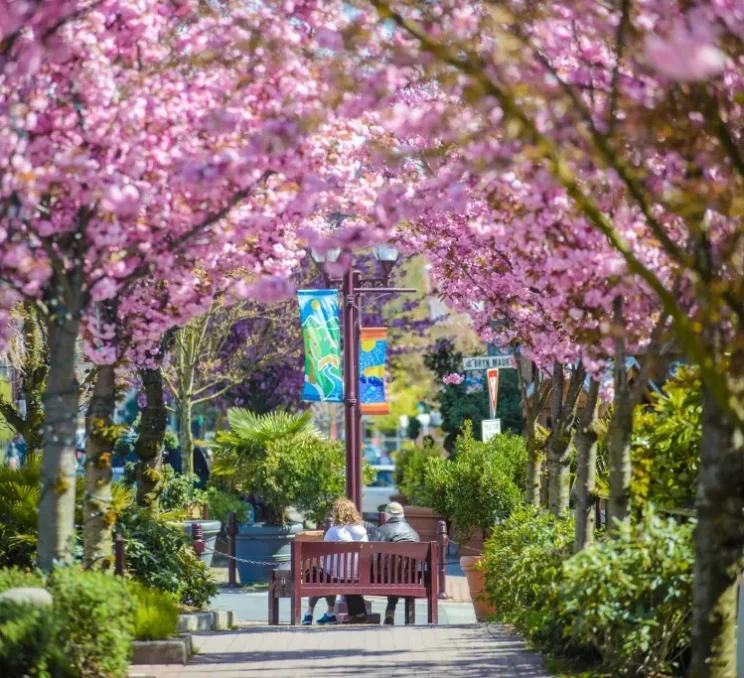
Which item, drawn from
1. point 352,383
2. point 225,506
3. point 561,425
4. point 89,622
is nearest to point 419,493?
point 225,506

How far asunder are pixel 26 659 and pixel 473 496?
722 inches

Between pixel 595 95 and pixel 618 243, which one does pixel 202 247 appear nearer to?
pixel 595 95

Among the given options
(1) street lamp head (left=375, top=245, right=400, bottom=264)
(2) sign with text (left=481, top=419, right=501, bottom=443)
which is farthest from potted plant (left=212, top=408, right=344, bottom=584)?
(1) street lamp head (left=375, top=245, right=400, bottom=264)

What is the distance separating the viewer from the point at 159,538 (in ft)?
49.5

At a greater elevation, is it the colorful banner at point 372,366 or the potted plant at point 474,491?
the colorful banner at point 372,366

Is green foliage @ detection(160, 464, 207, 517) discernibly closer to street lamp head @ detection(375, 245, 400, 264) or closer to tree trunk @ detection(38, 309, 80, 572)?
street lamp head @ detection(375, 245, 400, 264)

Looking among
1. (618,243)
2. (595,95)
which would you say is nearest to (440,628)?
(595,95)

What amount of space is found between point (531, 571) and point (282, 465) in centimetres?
1226

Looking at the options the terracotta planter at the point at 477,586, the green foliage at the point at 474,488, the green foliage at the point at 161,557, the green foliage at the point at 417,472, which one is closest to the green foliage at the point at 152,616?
the green foliage at the point at 161,557

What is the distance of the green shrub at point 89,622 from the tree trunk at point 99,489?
2.20 meters

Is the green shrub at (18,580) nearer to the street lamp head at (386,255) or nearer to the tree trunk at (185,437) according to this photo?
the street lamp head at (386,255)

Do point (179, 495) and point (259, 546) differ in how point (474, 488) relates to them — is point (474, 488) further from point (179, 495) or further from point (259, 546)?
point (179, 495)

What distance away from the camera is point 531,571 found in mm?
13602

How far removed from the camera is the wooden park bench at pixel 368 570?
56.2ft
